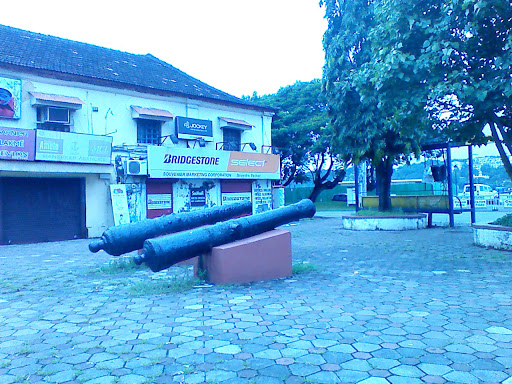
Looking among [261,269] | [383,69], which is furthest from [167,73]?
[261,269]

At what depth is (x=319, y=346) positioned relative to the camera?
3.92m

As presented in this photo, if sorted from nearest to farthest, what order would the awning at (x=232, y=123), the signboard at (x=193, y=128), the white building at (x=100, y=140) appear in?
the white building at (x=100, y=140) → the signboard at (x=193, y=128) → the awning at (x=232, y=123)

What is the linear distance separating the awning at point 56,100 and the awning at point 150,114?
2.05 metres

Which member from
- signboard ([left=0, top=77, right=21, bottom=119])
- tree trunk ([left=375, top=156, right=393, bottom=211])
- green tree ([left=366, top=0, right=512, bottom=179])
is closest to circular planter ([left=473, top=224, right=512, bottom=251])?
green tree ([left=366, top=0, right=512, bottom=179])

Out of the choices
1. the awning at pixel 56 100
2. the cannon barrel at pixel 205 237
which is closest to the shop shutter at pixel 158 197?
the awning at pixel 56 100

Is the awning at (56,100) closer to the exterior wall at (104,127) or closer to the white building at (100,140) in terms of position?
the white building at (100,140)

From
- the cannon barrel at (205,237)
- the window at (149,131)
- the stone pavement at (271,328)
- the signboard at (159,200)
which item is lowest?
the stone pavement at (271,328)

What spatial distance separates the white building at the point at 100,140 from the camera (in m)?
14.6

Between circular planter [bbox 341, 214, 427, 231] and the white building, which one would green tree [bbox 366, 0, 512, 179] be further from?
the white building

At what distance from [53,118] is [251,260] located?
11.0 metres

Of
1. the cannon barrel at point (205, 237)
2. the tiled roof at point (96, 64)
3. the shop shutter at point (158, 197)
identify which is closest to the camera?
the cannon barrel at point (205, 237)

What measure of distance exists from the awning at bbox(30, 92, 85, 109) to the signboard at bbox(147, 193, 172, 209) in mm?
4358

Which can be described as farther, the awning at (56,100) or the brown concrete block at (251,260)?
the awning at (56,100)

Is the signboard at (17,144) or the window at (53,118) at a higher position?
the window at (53,118)
